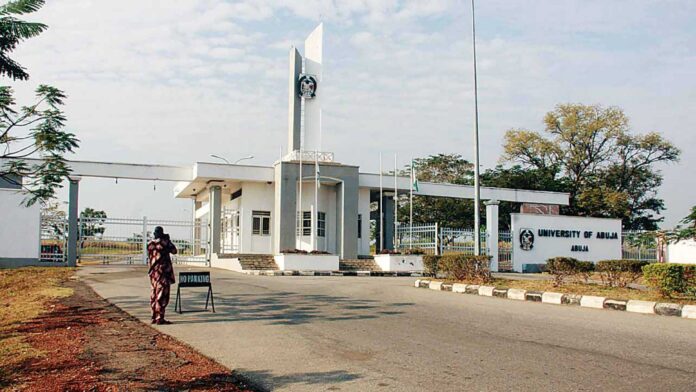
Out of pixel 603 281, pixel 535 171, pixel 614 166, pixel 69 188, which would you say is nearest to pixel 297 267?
pixel 69 188

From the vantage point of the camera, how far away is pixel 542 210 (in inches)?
1431

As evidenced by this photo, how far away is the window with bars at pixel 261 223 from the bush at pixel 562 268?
18.7m

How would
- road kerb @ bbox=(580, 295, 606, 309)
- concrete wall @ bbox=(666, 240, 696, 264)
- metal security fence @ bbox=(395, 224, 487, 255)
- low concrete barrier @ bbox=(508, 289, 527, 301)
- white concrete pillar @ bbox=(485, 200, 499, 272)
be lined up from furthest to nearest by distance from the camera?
1. white concrete pillar @ bbox=(485, 200, 499, 272)
2. concrete wall @ bbox=(666, 240, 696, 264)
3. metal security fence @ bbox=(395, 224, 487, 255)
4. low concrete barrier @ bbox=(508, 289, 527, 301)
5. road kerb @ bbox=(580, 295, 606, 309)

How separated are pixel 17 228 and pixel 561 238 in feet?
79.4

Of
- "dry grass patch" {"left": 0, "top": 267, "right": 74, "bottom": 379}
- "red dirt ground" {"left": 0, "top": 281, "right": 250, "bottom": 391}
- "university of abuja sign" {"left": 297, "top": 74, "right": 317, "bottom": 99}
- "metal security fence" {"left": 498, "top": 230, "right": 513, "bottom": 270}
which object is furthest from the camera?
"university of abuja sign" {"left": 297, "top": 74, "right": 317, "bottom": 99}

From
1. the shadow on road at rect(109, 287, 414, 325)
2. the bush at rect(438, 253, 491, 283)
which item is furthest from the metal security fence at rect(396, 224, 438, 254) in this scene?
the shadow on road at rect(109, 287, 414, 325)

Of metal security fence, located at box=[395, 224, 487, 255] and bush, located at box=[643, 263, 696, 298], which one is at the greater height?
metal security fence, located at box=[395, 224, 487, 255]

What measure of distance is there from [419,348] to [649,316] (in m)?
5.87

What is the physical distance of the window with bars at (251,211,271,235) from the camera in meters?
32.1

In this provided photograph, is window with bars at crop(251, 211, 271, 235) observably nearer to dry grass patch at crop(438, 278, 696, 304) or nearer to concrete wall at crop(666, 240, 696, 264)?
dry grass patch at crop(438, 278, 696, 304)

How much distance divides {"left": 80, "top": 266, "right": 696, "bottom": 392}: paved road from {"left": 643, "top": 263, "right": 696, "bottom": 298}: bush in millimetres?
1516

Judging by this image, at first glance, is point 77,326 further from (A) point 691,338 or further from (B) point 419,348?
(A) point 691,338

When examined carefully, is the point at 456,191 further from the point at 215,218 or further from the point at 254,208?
the point at 215,218

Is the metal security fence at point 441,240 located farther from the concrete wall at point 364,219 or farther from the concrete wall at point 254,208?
the concrete wall at point 254,208
